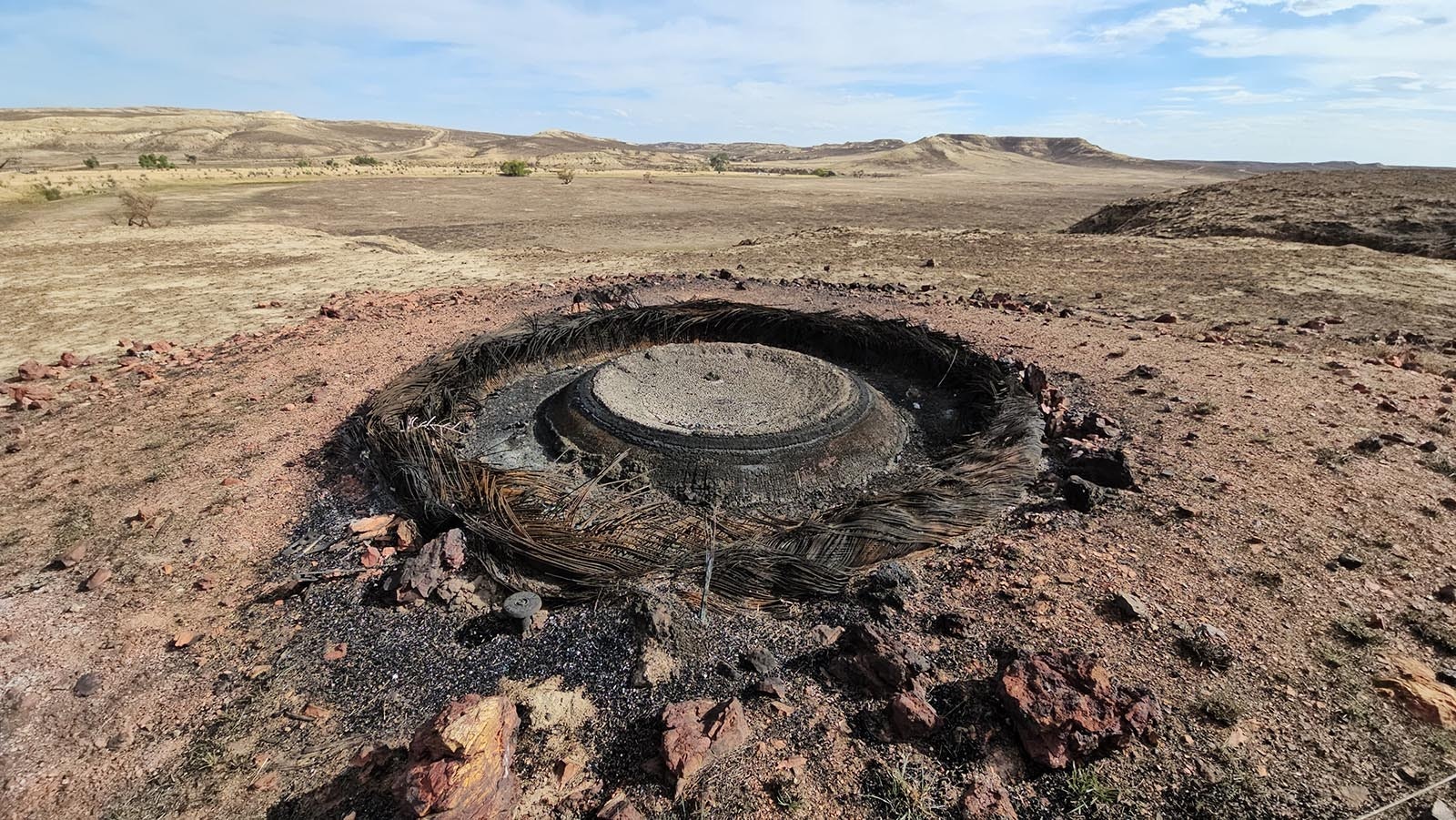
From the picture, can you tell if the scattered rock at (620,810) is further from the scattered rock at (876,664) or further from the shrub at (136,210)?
the shrub at (136,210)

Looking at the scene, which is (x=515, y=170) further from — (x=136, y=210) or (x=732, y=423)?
(x=732, y=423)

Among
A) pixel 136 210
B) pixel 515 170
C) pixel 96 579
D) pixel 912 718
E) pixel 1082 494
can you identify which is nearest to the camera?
pixel 912 718

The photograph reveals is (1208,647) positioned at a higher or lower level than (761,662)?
higher

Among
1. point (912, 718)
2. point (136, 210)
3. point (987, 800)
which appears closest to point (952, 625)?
point (912, 718)

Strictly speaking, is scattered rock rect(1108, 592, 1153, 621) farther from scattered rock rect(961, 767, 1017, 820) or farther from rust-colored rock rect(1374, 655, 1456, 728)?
scattered rock rect(961, 767, 1017, 820)

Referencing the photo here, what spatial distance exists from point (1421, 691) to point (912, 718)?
2.29 metres

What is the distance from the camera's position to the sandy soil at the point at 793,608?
2602mm

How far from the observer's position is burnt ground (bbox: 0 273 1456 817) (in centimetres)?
256

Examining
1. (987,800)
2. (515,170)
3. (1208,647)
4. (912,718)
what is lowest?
(987,800)

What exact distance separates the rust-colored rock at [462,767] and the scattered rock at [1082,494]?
393 cm

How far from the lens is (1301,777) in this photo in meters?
2.47

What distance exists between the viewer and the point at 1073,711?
8.47 feet

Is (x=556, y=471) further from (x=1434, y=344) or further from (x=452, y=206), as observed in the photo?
(x=452, y=206)

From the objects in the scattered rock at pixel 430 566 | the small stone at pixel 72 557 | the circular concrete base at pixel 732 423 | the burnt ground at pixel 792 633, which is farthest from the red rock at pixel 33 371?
the scattered rock at pixel 430 566
